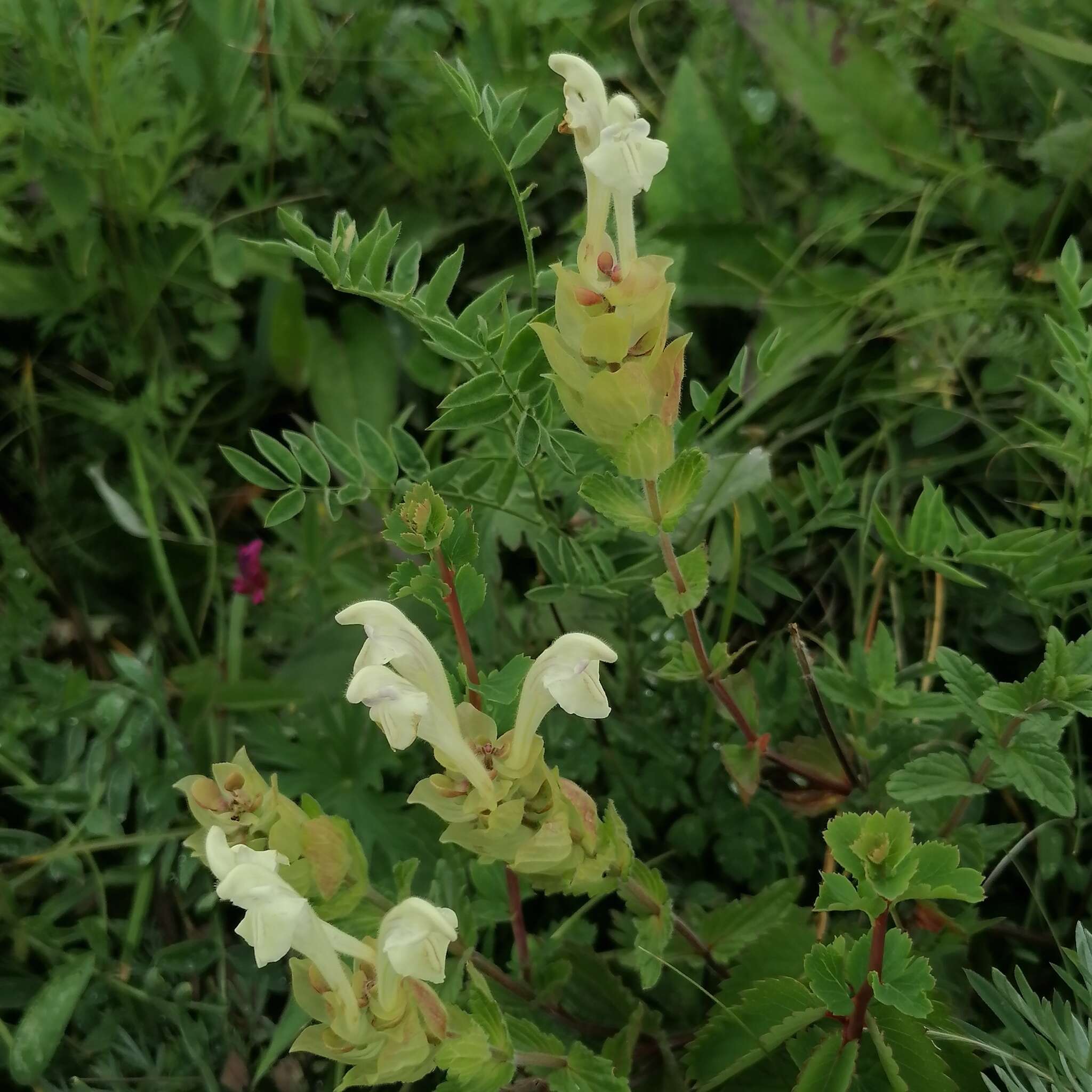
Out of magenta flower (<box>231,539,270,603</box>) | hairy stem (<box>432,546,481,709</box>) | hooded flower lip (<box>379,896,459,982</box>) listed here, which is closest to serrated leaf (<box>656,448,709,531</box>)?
hairy stem (<box>432,546,481,709</box>)

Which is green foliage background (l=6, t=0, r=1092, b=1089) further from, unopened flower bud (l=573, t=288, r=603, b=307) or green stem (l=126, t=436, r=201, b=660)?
unopened flower bud (l=573, t=288, r=603, b=307)

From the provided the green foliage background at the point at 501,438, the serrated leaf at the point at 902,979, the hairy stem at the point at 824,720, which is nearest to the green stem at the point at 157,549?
the green foliage background at the point at 501,438

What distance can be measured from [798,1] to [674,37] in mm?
168

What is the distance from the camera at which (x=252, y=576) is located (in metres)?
0.86

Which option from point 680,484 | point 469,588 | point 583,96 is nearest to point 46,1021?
point 469,588

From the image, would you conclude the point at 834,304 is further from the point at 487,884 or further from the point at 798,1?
the point at 487,884

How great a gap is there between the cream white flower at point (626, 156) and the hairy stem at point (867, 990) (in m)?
0.33

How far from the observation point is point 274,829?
50 centimetres

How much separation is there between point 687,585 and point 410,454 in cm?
21

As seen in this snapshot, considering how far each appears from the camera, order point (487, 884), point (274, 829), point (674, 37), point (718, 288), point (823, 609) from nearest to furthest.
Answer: point (274, 829) < point (487, 884) < point (823, 609) < point (718, 288) < point (674, 37)

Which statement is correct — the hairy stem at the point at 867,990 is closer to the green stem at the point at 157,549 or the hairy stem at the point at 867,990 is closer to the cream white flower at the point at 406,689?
the cream white flower at the point at 406,689

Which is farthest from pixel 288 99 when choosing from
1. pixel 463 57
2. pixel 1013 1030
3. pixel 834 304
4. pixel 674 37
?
pixel 1013 1030

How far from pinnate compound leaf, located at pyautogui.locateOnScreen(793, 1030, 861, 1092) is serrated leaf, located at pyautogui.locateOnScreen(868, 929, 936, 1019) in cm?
6

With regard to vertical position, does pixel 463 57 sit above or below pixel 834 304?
above
